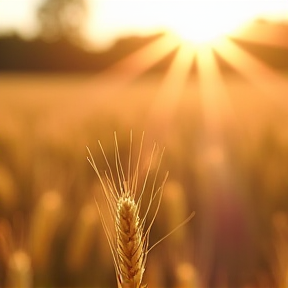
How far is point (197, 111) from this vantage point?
20.9ft

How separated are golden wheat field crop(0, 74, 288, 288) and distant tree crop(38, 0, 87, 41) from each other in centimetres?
1659

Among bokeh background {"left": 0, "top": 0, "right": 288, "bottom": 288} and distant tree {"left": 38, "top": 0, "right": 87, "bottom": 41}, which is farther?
distant tree {"left": 38, "top": 0, "right": 87, "bottom": 41}

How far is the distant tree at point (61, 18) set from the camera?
21.7 metres

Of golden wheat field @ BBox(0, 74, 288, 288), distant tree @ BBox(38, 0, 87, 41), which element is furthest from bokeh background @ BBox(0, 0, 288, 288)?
distant tree @ BBox(38, 0, 87, 41)

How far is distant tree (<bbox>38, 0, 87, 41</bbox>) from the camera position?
2167 cm

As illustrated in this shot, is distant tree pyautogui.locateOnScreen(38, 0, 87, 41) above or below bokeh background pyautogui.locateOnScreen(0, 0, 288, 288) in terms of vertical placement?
above

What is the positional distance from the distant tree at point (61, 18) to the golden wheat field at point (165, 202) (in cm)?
1659

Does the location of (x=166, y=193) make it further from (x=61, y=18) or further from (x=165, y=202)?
(x=61, y=18)

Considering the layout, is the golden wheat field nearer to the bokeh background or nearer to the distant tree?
the bokeh background

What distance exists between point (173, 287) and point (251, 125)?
8.70ft

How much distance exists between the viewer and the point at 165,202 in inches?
105

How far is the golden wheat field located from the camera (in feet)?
7.12

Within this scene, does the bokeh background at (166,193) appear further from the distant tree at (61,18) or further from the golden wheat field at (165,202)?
the distant tree at (61,18)

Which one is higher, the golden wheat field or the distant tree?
the distant tree
